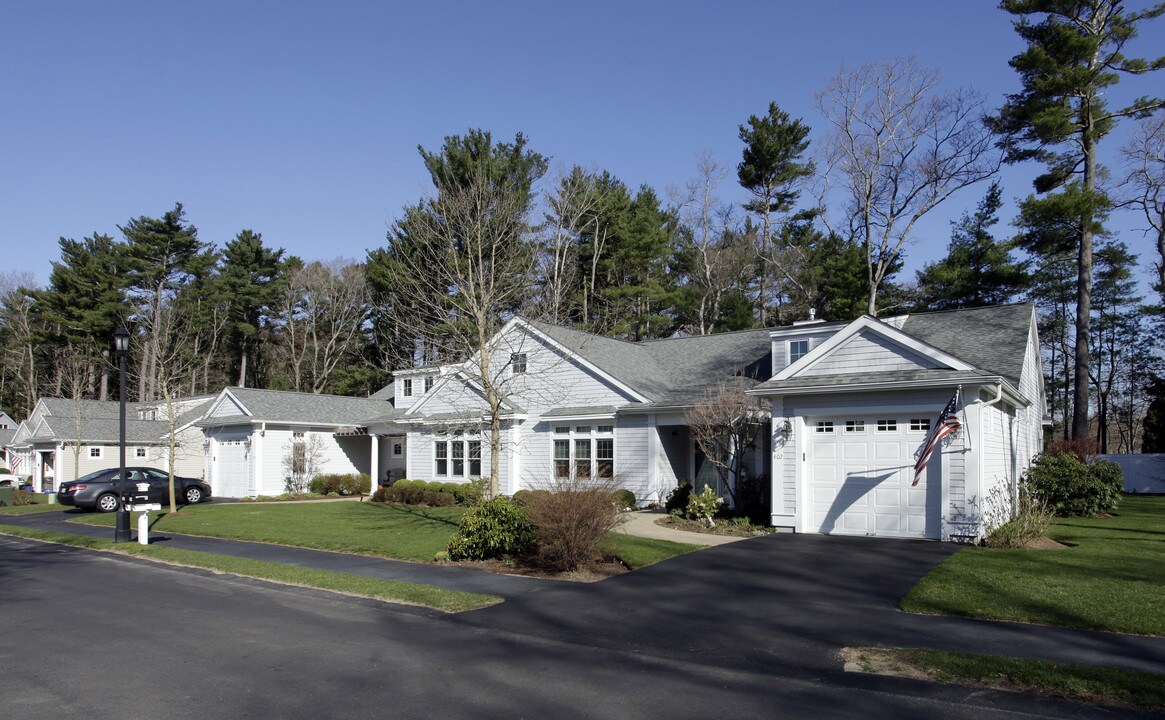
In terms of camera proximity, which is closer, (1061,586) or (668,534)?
(1061,586)

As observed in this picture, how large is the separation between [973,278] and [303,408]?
32.7 meters

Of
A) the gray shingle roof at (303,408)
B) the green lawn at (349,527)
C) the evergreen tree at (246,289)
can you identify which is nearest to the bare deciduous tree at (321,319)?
the evergreen tree at (246,289)

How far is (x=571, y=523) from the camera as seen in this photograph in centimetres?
1273

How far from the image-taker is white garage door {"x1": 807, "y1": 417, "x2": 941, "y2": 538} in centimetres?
1595

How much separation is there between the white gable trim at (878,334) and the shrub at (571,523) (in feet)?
21.8

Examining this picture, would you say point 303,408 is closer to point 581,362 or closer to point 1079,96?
point 581,362

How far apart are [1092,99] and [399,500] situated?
3183 centimetres

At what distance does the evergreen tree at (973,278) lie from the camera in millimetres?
37656

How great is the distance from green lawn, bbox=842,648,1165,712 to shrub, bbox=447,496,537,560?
23.9ft

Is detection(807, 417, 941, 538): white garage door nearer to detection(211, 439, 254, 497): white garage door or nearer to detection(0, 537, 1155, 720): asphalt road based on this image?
detection(0, 537, 1155, 720): asphalt road

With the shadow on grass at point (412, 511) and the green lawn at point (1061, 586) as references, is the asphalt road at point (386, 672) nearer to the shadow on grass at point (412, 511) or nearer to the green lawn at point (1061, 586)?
the green lawn at point (1061, 586)

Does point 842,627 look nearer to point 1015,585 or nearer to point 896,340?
point 1015,585

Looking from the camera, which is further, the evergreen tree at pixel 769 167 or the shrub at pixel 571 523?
the evergreen tree at pixel 769 167

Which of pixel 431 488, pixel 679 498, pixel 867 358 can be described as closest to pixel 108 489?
pixel 431 488
